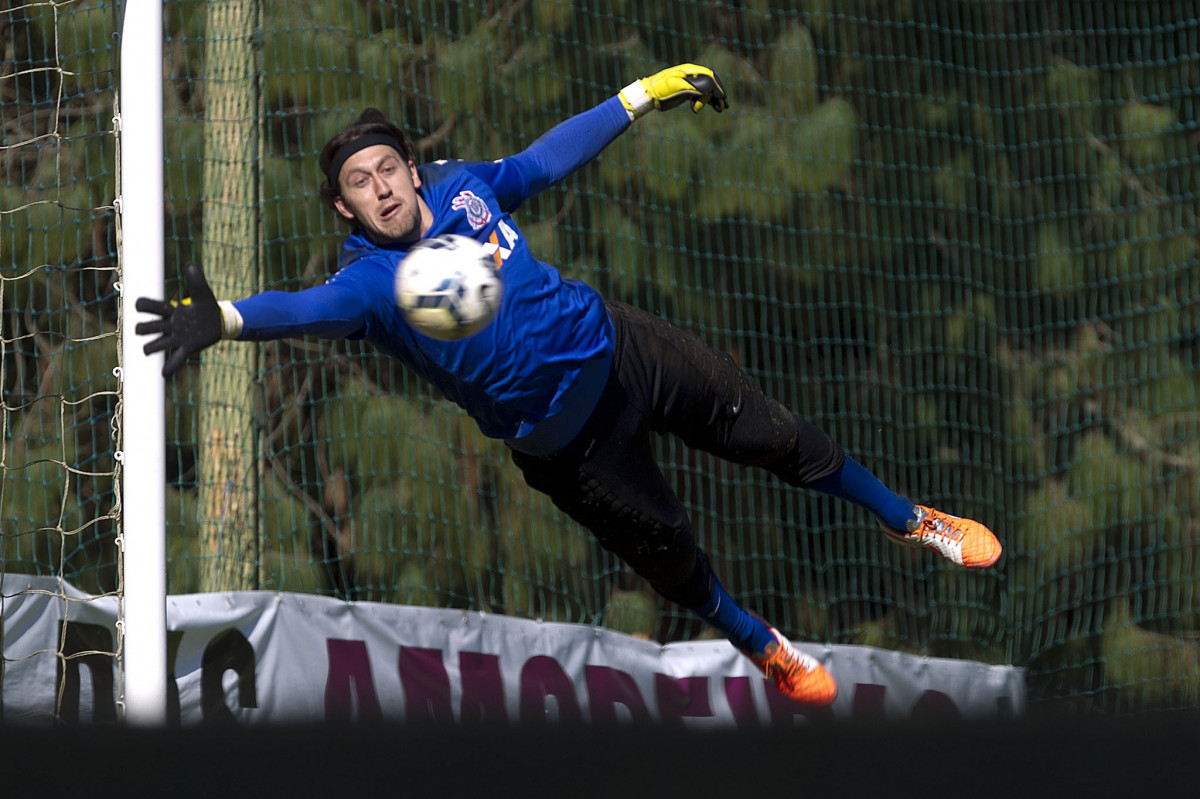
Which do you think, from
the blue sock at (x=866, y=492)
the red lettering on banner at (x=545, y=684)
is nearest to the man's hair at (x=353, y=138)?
the blue sock at (x=866, y=492)

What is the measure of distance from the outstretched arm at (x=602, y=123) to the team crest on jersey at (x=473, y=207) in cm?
17

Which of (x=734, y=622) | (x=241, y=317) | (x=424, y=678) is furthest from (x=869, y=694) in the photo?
(x=241, y=317)

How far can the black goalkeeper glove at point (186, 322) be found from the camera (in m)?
2.43

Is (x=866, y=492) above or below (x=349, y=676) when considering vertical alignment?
above

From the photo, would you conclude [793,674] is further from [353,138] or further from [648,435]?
[353,138]

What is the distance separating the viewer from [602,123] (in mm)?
3393

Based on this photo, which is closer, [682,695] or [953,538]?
[953,538]

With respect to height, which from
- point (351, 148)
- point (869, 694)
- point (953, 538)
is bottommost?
point (869, 694)

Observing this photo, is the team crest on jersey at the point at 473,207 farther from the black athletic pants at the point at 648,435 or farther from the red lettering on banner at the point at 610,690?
the red lettering on banner at the point at 610,690

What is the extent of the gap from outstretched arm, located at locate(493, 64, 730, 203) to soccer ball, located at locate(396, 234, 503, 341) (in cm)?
46

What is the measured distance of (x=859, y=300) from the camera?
6.50m

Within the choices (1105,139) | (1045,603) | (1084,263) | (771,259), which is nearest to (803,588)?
(1045,603)

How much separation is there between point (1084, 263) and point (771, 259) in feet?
5.13

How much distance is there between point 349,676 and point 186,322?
252cm
